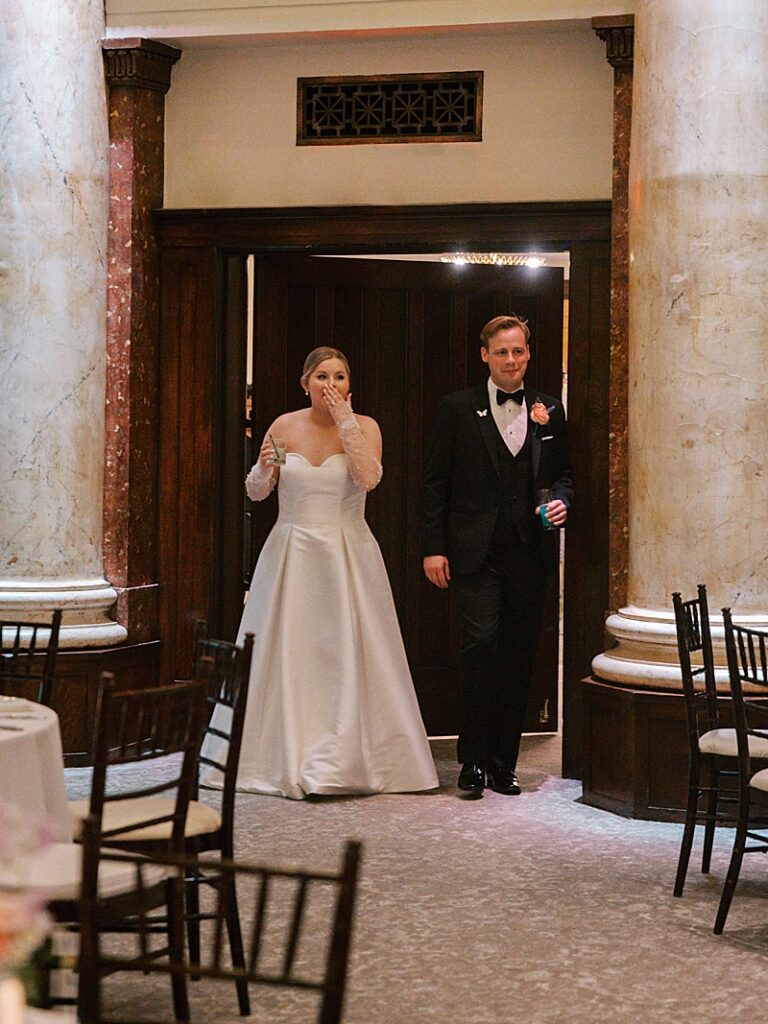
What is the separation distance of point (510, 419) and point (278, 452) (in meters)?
0.91

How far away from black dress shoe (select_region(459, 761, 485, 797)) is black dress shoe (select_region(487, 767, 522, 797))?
88 millimetres

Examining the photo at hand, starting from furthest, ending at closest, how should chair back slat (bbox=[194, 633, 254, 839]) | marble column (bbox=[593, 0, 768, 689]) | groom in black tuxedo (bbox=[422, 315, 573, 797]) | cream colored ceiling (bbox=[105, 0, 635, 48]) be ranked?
cream colored ceiling (bbox=[105, 0, 635, 48]) < groom in black tuxedo (bbox=[422, 315, 573, 797]) < marble column (bbox=[593, 0, 768, 689]) < chair back slat (bbox=[194, 633, 254, 839])

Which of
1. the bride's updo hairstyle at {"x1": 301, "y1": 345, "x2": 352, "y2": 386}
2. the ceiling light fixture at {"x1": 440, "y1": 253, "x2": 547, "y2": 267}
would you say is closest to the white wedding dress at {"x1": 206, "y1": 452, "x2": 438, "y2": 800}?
the bride's updo hairstyle at {"x1": 301, "y1": 345, "x2": 352, "y2": 386}

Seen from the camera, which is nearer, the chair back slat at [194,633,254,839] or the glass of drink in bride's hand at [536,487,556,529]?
the chair back slat at [194,633,254,839]

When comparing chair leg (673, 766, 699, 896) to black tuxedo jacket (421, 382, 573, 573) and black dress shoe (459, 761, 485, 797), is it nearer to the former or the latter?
black dress shoe (459, 761, 485, 797)

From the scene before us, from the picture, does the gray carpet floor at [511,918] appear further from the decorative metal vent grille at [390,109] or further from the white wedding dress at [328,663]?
the decorative metal vent grille at [390,109]

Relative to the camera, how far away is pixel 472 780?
19.3ft

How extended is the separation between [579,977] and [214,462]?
12.0 feet

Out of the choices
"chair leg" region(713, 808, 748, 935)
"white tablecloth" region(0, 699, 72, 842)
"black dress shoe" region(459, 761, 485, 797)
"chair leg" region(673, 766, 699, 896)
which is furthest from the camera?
"black dress shoe" region(459, 761, 485, 797)

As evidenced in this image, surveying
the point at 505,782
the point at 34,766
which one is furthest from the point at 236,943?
the point at 505,782

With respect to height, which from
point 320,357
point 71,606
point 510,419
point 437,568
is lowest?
point 71,606

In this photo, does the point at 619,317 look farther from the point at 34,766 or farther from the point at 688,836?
the point at 34,766

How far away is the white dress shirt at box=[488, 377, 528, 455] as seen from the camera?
6.05m

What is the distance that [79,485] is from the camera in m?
6.50
